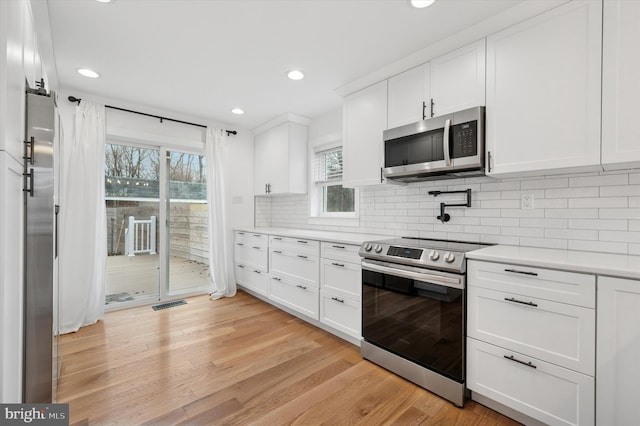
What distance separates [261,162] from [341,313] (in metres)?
2.67

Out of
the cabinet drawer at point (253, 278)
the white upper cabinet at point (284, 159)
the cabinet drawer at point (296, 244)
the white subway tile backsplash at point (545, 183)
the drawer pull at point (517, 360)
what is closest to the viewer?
the drawer pull at point (517, 360)

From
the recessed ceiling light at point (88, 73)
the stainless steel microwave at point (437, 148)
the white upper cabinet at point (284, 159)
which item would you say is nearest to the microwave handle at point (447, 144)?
the stainless steel microwave at point (437, 148)

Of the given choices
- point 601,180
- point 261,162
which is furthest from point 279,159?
point 601,180

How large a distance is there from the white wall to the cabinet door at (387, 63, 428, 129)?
642mm

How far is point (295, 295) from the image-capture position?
3.25 m

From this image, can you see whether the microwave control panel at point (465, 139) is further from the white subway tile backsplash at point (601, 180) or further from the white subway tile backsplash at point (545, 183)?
the white subway tile backsplash at point (601, 180)

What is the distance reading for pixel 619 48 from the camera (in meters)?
1.55

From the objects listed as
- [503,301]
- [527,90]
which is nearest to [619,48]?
[527,90]

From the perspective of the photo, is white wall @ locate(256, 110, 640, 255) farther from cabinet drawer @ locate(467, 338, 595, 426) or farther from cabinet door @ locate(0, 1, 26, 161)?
cabinet door @ locate(0, 1, 26, 161)

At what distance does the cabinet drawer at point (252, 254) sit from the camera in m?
3.73

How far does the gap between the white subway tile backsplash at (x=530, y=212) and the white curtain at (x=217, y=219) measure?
2202 mm

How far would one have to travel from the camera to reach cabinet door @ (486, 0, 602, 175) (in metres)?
1.65

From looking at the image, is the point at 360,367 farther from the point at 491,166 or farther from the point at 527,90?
the point at 527,90

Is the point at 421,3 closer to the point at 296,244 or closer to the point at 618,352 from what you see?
the point at 618,352
